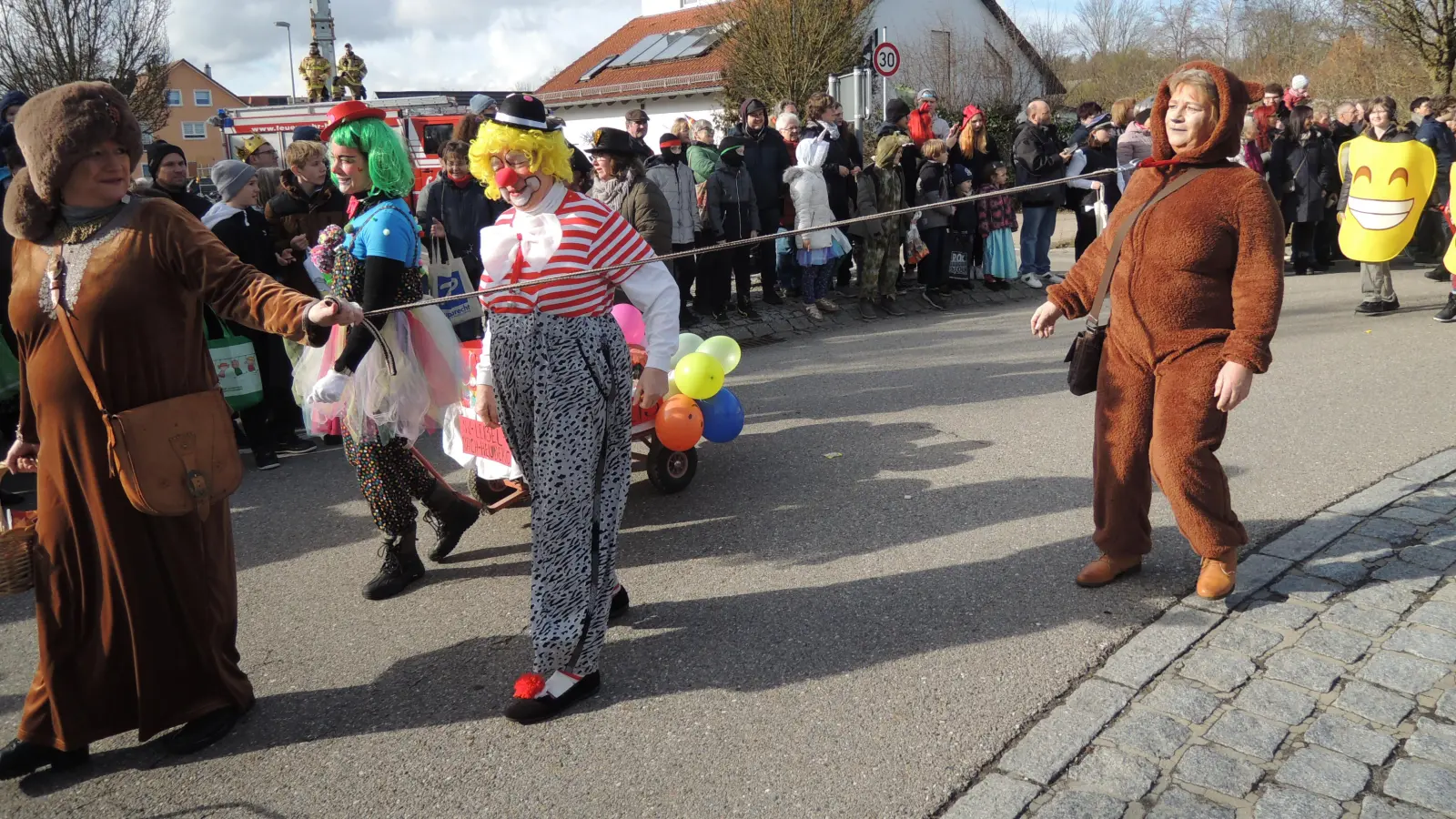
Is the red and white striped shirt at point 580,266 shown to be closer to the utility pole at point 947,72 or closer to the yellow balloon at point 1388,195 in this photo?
the yellow balloon at point 1388,195

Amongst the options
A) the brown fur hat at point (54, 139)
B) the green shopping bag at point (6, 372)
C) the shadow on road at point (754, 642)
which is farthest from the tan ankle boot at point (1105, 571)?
the green shopping bag at point (6, 372)

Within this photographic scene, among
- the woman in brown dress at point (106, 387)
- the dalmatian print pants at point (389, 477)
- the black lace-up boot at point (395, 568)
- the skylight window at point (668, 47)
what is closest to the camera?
the woman in brown dress at point (106, 387)

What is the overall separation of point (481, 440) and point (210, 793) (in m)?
2.35

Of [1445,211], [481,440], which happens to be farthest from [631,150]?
[1445,211]

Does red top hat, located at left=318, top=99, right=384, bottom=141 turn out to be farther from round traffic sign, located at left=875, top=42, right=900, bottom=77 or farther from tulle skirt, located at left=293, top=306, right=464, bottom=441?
round traffic sign, located at left=875, top=42, right=900, bottom=77

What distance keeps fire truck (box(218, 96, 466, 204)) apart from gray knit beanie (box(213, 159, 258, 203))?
1070cm

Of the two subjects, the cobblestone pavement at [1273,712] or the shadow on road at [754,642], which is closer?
the cobblestone pavement at [1273,712]

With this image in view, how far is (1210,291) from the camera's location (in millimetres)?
3760

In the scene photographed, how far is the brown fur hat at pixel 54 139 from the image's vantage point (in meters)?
2.98

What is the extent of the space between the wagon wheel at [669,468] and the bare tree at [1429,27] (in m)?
19.3

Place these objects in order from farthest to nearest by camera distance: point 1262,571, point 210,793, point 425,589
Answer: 1. point 425,589
2. point 1262,571
3. point 210,793

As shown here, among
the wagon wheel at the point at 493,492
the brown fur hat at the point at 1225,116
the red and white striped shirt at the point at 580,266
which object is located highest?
the brown fur hat at the point at 1225,116

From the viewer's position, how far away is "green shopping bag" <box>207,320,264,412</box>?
250 inches

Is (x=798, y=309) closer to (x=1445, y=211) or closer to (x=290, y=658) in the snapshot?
(x=1445, y=211)
